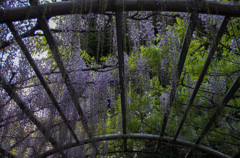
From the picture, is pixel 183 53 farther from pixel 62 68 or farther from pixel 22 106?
pixel 22 106

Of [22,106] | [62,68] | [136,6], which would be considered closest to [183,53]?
[136,6]

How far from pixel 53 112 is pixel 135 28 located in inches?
54.0

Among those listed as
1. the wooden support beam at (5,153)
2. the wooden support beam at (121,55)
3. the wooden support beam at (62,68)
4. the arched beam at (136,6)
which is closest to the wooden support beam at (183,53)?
the arched beam at (136,6)

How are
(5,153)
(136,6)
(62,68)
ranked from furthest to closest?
(5,153) < (62,68) < (136,6)

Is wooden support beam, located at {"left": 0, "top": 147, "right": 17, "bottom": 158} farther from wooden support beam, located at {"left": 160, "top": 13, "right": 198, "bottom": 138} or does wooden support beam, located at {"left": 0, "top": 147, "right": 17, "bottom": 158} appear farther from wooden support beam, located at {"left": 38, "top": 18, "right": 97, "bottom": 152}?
wooden support beam, located at {"left": 160, "top": 13, "right": 198, "bottom": 138}

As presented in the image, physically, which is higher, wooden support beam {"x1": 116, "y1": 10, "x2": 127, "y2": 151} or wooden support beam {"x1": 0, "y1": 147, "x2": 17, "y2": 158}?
wooden support beam {"x1": 116, "y1": 10, "x2": 127, "y2": 151}

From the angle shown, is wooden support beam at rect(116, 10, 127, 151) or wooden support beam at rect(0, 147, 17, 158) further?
wooden support beam at rect(0, 147, 17, 158)

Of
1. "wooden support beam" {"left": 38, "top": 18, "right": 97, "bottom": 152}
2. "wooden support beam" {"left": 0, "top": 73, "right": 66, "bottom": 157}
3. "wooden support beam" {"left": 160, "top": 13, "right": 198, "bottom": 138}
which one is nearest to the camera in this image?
"wooden support beam" {"left": 38, "top": 18, "right": 97, "bottom": 152}

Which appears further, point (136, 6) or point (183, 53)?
point (183, 53)

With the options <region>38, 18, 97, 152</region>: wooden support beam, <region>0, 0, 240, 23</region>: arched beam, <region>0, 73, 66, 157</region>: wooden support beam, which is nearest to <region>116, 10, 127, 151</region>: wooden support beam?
<region>0, 0, 240, 23</region>: arched beam

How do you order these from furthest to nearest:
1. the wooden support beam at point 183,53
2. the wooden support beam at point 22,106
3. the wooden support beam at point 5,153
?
the wooden support beam at point 5,153
the wooden support beam at point 22,106
the wooden support beam at point 183,53

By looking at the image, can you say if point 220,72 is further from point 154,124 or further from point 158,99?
point 154,124

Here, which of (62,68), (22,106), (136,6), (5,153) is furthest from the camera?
(5,153)

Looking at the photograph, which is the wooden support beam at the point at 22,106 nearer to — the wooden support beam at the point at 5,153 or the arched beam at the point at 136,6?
the wooden support beam at the point at 5,153
